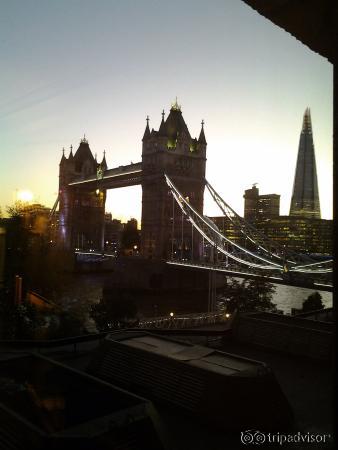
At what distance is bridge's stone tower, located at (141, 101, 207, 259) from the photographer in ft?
204

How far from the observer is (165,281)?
179 ft

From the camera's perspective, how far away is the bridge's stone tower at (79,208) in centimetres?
9350

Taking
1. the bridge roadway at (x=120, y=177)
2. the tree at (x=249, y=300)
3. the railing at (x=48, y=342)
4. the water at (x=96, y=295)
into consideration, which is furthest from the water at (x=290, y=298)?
the railing at (x=48, y=342)

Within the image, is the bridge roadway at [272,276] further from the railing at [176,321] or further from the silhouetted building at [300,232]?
the silhouetted building at [300,232]

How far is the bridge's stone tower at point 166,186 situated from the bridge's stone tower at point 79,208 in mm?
30271

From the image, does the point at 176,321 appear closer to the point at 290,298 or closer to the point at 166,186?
the point at 290,298

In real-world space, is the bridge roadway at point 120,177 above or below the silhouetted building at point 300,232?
above

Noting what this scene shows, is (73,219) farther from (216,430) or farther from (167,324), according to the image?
(216,430)

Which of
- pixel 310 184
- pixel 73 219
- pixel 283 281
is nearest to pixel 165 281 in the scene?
pixel 283 281

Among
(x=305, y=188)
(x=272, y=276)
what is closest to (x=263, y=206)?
(x=305, y=188)

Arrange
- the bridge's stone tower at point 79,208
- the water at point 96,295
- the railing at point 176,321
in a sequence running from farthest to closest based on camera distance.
Answer: the bridge's stone tower at point 79,208, the water at point 96,295, the railing at point 176,321

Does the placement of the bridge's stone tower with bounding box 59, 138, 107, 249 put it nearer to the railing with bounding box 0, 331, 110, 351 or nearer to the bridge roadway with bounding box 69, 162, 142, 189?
the bridge roadway with bounding box 69, 162, 142, 189

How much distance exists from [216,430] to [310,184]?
189 meters

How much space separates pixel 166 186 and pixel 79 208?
36434mm
